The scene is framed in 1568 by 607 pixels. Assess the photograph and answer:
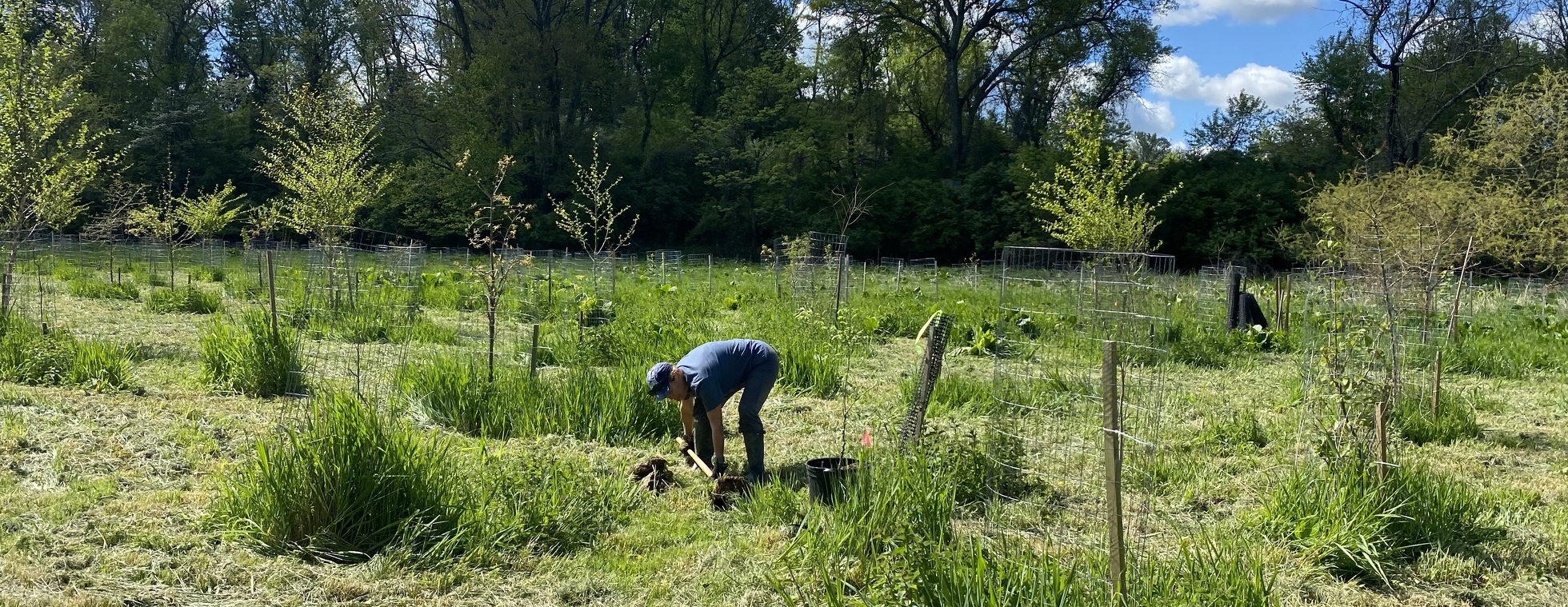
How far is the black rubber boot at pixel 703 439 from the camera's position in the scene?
5.54m

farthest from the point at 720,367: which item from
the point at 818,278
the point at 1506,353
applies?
the point at 818,278

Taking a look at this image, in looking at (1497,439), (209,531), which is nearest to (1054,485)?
(1497,439)

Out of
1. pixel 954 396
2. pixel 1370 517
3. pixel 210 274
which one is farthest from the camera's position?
pixel 210 274

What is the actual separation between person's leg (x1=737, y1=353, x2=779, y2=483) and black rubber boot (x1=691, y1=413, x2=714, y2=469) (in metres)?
0.36

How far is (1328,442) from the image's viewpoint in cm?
443

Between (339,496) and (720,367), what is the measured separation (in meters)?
2.07

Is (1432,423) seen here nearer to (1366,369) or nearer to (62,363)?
(1366,369)

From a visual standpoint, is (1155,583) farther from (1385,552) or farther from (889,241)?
(889,241)

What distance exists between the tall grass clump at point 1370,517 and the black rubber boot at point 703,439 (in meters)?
3.09

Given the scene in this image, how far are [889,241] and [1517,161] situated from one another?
26.9m

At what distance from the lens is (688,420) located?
5652 mm

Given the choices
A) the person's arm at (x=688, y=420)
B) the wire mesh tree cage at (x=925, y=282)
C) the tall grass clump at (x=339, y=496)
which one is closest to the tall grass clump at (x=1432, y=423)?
the person's arm at (x=688, y=420)

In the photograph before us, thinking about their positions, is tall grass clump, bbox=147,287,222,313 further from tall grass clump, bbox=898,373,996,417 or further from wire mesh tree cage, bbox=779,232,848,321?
tall grass clump, bbox=898,373,996,417

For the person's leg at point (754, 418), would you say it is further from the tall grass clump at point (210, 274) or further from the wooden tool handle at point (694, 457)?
the tall grass clump at point (210, 274)
